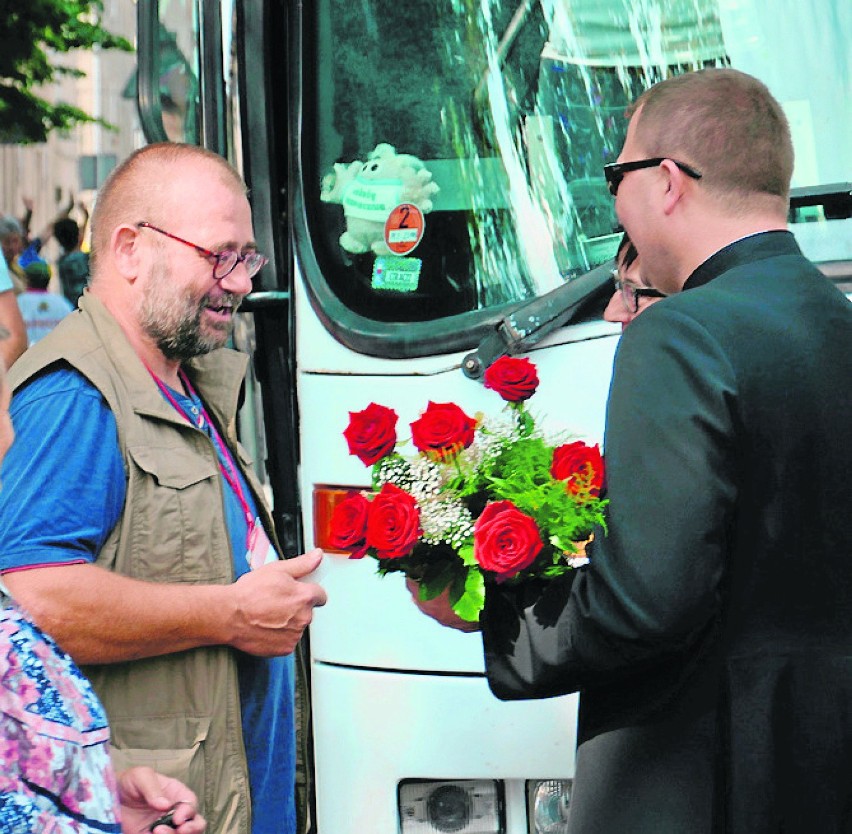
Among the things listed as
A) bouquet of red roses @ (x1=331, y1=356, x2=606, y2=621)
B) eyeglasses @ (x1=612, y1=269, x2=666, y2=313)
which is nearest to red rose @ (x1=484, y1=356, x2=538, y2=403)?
→ bouquet of red roses @ (x1=331, y1=356, x2=606, y2=621)

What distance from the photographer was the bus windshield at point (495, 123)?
3.43m

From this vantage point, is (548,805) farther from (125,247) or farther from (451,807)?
(125,247)

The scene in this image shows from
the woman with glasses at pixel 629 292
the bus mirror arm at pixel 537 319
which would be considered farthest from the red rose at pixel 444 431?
the bus mirror arm at pixel 537 319

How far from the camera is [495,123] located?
3.66 meters

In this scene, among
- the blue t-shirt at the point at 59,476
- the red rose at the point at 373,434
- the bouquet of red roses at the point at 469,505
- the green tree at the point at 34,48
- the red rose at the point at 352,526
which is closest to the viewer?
the bouquet of red roses at the point at 469,505

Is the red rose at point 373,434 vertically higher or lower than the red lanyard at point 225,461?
higher

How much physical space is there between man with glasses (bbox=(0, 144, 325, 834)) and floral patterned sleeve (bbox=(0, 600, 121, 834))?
823 mm

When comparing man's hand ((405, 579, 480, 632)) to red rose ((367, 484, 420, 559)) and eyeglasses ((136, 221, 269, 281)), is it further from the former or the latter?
eyeglasses ((136, 221, 269, 281))

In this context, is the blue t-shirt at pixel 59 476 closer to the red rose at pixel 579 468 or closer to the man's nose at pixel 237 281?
the man's nose at pixel 237 281

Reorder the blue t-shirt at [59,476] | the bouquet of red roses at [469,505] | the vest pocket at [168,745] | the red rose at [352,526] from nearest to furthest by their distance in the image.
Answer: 1. the bouquet of red roses at [469,505]
2. the red rose at [352,526]
3. the blue t-shirt at [59,476]
4. the vest pocket at [168,745]

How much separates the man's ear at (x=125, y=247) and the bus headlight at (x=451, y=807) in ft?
4.60

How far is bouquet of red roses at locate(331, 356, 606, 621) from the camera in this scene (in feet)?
7.11

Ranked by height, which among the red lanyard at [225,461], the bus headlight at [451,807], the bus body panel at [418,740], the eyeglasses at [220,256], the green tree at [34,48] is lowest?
the bus headlight at [451,807]

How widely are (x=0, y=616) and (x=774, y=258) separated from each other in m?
1.27
